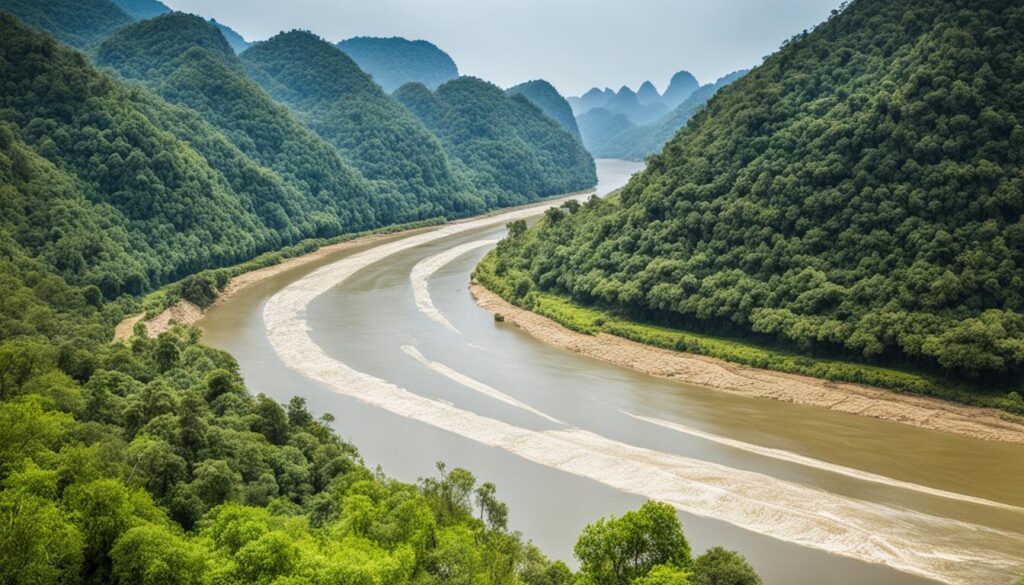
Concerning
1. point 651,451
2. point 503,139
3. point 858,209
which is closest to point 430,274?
point 858,209

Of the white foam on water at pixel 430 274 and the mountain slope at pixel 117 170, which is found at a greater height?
the mountain slope at pixel 117 170

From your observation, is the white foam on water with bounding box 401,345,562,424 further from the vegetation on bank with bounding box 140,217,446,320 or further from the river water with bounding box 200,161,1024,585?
the vegetation on bank with bounding box 140,217,446,320

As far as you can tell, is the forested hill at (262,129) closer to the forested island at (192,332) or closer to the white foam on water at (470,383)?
the forested island at (192,332)

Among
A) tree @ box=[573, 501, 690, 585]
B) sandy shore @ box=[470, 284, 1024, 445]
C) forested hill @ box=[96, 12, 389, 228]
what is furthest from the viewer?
forested hill @ box=[96, 12, 389, 228]

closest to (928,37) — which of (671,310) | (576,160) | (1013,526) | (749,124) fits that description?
(749,124)

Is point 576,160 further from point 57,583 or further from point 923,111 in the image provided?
point 57,583

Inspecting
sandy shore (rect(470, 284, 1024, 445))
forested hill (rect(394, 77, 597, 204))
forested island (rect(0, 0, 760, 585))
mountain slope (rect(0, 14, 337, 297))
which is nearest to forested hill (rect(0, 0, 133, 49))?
forested island (rect(0, 0, 760, 585))

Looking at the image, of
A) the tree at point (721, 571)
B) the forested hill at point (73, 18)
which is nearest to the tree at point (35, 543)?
the tree at point (721, 571)
